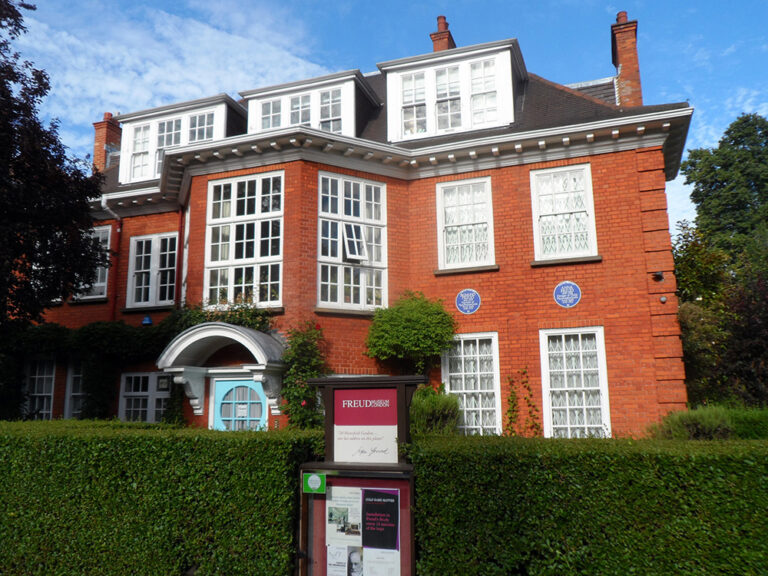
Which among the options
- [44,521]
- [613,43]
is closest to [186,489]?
[44,521]

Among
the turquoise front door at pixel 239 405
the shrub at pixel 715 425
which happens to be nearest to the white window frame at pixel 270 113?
the turquoise front door at pixel 239 405

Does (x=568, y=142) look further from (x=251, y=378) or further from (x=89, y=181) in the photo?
(x=89, y=181)

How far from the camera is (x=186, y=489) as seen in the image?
6387 mm

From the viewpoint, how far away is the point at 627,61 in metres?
14.1

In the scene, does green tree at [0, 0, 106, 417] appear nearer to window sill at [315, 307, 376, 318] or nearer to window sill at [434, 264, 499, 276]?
window sill at [315, 307, 376, 318]

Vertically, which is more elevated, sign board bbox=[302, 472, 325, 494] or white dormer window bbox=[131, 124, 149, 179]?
white dormer window bbox=[131, 124, 149, 179]

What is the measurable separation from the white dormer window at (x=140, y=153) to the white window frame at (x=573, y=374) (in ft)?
41.8

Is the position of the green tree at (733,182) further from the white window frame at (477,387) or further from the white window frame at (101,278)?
the white window frame at (101,278)

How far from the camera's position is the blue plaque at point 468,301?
12.7 metres

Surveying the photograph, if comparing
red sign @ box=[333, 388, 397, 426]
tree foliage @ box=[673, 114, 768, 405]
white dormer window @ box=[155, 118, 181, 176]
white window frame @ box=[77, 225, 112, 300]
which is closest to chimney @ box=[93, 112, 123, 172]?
white dormer window @ box=[155, 118, 181, 176]

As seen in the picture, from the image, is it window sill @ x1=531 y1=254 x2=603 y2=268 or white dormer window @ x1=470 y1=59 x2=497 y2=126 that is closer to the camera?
window sill @ x1=531 y1=254 x2=603 y2=268

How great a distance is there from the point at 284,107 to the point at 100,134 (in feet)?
28.7

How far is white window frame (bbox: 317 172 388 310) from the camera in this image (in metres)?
12.5

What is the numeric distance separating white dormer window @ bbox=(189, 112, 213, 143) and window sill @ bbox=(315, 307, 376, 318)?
25.5ft
